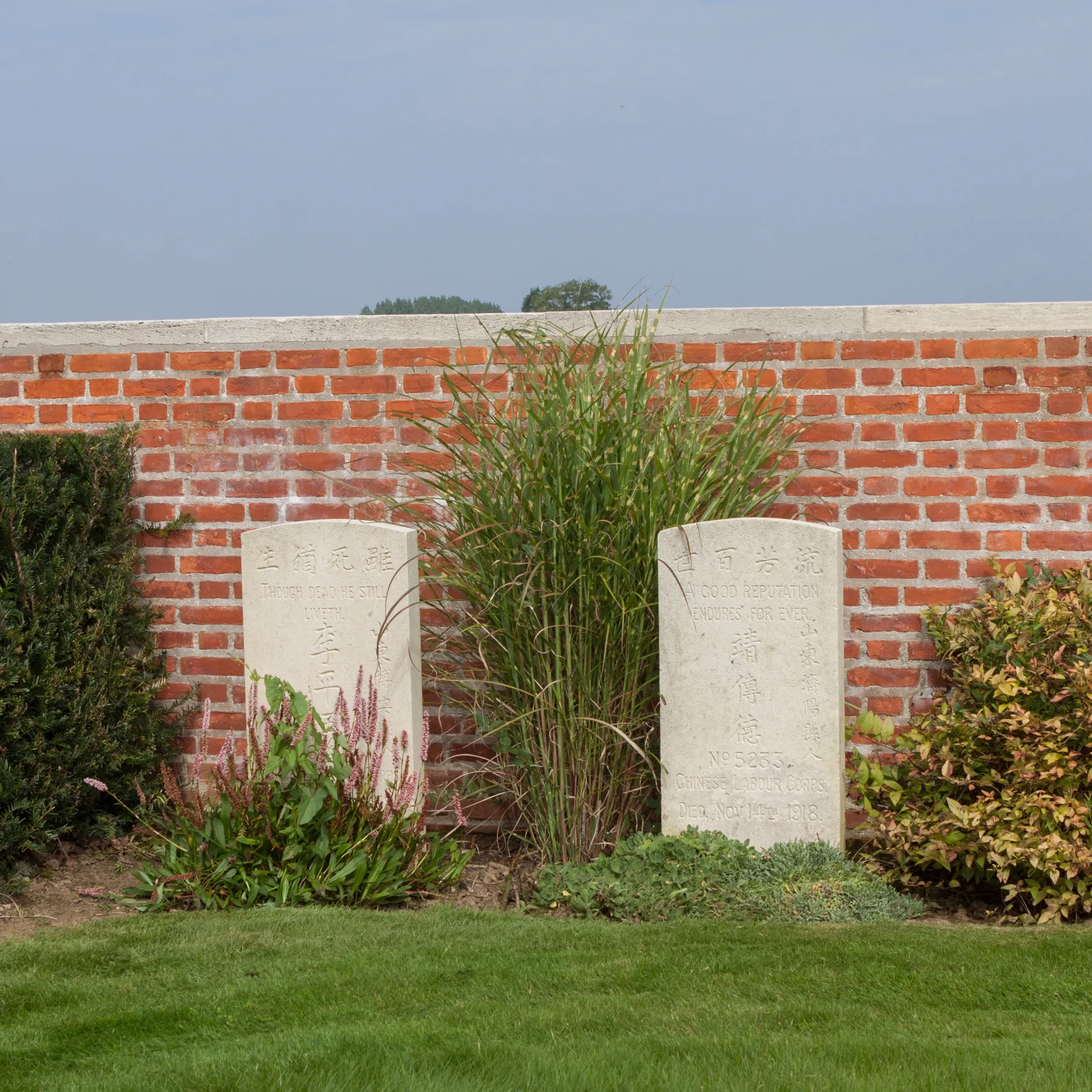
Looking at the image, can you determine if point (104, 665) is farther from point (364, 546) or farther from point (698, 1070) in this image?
point (698, 1070)

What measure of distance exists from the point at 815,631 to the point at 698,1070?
6.93 ft

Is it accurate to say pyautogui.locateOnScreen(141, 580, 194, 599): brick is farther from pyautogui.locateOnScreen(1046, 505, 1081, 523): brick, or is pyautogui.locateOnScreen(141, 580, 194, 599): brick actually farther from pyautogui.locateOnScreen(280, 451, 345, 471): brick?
pyautogui.locateOnScreen(1046, 505, 1081, 523): brick

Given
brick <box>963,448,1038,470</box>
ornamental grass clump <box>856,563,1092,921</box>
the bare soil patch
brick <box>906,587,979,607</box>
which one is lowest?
the bare soil patch

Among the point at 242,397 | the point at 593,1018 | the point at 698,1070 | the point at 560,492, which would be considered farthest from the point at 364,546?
the point at 698,1070

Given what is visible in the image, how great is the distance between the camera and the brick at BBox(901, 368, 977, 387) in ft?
18.6

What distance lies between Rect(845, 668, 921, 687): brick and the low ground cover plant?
1.06m

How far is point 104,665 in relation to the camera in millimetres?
5734

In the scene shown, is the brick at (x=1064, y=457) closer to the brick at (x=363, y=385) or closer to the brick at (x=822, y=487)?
the brick at (x=822, y=487)

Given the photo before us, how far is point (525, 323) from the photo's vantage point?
19.3ft

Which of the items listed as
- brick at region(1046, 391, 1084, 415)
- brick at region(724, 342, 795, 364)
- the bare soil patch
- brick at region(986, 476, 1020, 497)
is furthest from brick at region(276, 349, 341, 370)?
brick at region(1046, 391, 1084, 415)

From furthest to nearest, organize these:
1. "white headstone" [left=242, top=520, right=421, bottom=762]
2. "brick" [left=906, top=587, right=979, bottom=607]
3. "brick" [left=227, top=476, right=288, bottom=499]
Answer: "brick" [left=227, top=476, right=288, bottom=499] → "brick" [left=906, top=587, right=979, bottom=607] → "white headstone" [left=242, top=520, right=421, bottom=762]

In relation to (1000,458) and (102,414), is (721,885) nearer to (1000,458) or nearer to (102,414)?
(1000,458)

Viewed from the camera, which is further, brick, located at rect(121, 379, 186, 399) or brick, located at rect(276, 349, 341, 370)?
brick, located at rect(121, 379, 186, 399)

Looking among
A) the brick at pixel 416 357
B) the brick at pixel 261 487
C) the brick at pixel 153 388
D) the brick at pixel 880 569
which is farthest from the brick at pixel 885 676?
the brick at pixel 153 388
